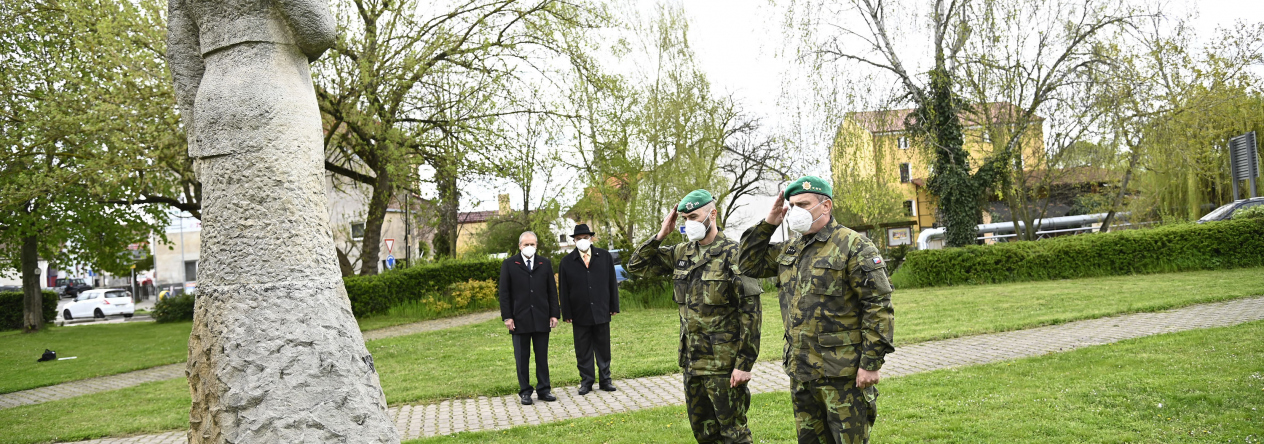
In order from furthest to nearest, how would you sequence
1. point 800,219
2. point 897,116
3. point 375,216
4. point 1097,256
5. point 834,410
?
point 897,116
point 375,216
point 1097,256
point 800,219
point 834,410

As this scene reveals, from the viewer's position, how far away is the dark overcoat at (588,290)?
8.22 metres

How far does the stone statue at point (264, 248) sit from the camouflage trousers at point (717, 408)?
192 centimetres

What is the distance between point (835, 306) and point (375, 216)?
54.3ft

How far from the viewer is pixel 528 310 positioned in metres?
7.86

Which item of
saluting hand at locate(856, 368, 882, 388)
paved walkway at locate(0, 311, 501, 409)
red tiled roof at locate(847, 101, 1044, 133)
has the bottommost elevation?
paved walkway at locate(0, 311, 501, 409)

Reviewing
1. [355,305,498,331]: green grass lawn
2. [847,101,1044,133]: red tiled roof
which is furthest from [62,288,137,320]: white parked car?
[847,101,1044,133]: red tiled roof

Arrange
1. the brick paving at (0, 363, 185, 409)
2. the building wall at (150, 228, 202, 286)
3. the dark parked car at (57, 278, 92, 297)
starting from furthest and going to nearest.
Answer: the building wall at (150, 228, 202, 286) → the dark parked car at (57, 278, 92, 297) → the brick paving at (0, 363, 185, 409)

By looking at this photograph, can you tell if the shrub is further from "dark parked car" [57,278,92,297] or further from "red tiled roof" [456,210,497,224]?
"dark parked car" [57,278,92,297]

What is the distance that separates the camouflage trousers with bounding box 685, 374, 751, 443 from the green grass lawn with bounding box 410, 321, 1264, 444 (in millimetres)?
1026

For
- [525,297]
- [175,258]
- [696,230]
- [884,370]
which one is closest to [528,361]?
[525,297]

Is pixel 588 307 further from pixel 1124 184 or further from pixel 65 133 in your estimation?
pixel 1124 184

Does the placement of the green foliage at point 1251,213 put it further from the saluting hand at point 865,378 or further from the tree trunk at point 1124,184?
the saluting hand at point 865,378

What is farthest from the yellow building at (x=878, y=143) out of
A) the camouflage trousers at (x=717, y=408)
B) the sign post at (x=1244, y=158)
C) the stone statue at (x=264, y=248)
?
the stone statue at (x=264, y=248)

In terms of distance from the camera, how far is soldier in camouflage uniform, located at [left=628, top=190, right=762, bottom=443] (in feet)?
14.6
